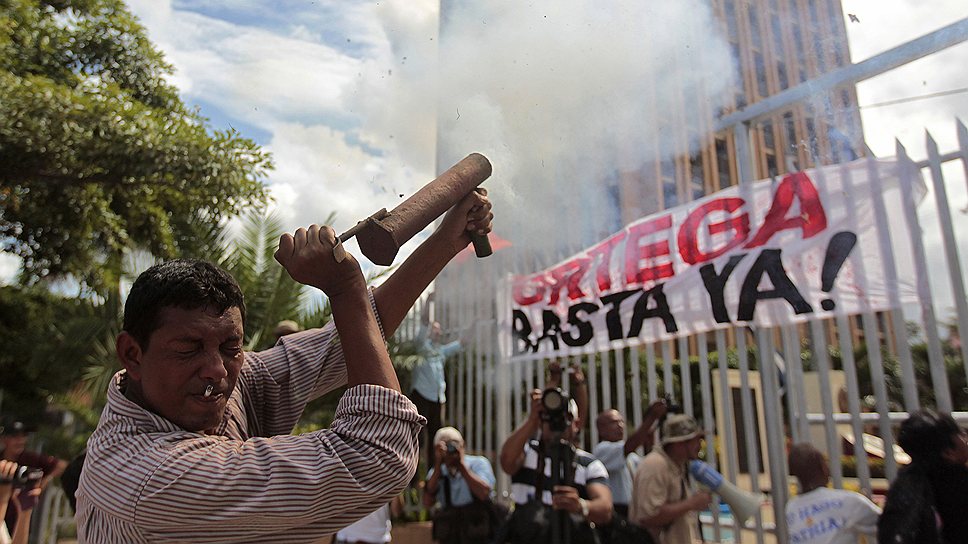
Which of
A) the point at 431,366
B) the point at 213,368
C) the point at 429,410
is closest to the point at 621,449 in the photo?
the point at 431,366

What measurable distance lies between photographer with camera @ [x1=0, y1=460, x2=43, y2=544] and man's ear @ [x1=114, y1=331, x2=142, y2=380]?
9.57 feet

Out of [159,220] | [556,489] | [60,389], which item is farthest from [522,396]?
[60,389]

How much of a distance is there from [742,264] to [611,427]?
1.47 metres

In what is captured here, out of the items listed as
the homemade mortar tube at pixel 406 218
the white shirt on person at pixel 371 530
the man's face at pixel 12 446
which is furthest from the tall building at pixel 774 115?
the man's face at pixel 12 446

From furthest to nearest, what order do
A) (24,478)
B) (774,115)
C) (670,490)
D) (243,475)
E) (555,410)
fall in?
(774,115), (670,490), (555,410), (24,478), (243,475)

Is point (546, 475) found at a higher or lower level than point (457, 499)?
higher

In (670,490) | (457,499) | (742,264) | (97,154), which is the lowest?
(457,499)

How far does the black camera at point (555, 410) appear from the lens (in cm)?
382

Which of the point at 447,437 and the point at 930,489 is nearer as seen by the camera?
the point at 930,489

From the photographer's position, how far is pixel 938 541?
295 cm

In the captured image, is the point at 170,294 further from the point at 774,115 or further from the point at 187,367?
the point at 774,115

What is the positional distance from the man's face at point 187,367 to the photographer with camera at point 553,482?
8.74ft

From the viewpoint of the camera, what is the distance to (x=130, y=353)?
3.92 ft

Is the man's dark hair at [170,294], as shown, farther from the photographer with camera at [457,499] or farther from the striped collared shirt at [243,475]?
the photographer with camera at [457,499]
